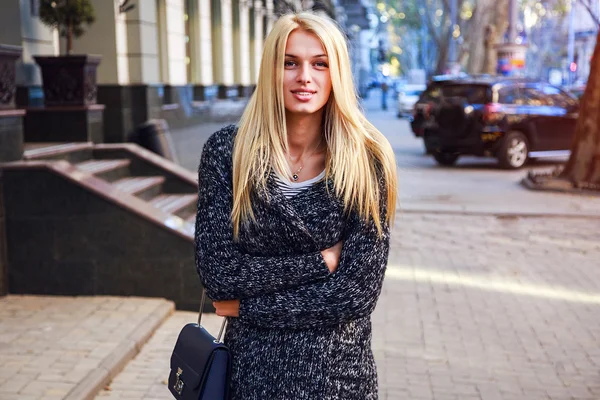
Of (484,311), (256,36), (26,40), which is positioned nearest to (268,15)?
(256,36)

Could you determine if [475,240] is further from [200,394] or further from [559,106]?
[559,106]

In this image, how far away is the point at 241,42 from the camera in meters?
21.6

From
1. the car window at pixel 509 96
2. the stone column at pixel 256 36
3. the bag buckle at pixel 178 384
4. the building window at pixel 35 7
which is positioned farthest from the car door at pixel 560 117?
the bag buckle at pixel 178 384

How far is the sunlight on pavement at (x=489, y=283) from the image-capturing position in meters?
8.03

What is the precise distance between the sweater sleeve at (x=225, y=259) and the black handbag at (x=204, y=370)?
0.46ft

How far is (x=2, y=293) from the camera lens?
752 centimetres

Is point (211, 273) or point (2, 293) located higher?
point (211, 273)

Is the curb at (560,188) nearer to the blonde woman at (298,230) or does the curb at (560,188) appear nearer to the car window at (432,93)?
the car window at (432,93)

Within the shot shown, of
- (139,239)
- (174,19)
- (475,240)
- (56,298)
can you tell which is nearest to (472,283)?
(475,240)

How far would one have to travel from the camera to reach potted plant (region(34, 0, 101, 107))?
391 inches

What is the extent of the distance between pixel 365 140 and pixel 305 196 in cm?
23

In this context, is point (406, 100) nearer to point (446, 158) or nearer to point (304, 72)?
point (446, 158)

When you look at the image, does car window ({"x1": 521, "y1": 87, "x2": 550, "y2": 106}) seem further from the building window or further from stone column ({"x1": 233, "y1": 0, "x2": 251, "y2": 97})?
the building window

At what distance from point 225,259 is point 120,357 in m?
3.57
